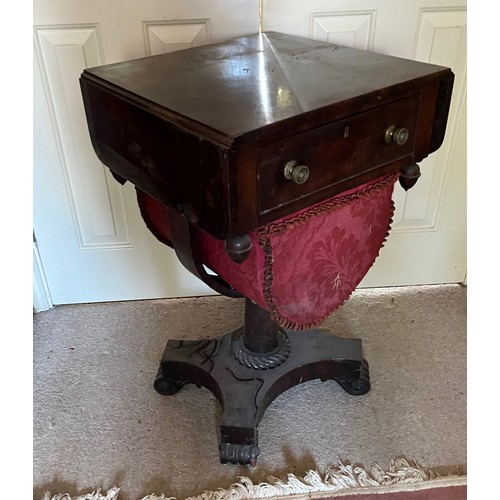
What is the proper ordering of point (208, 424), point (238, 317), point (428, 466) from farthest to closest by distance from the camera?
point (238, 317) < point (208, 424) < point (428, 466)

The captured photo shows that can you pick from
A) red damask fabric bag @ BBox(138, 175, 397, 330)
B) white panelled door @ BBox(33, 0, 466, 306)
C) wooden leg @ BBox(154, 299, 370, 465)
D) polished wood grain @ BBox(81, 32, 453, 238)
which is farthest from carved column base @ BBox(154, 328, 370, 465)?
polished wood grain @ BBox(81, 32, 453, 238)

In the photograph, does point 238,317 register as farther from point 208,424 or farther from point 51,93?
point 51,93

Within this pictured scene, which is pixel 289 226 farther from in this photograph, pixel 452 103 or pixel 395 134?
pixel 452 103

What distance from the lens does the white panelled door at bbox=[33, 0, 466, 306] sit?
1.26m

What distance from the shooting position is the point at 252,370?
1.27 metres

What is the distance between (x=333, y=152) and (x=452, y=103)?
0.70 m

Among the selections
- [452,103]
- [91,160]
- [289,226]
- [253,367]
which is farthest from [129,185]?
[452,103]

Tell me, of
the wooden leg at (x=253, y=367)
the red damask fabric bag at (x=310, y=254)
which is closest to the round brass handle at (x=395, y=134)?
the red damask fabric bag at (x=310, y=254)

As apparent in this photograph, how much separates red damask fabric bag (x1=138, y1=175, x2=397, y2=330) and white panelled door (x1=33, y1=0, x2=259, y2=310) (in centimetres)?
40

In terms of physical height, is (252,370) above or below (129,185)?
below

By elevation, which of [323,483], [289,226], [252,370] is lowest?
[323,483]
